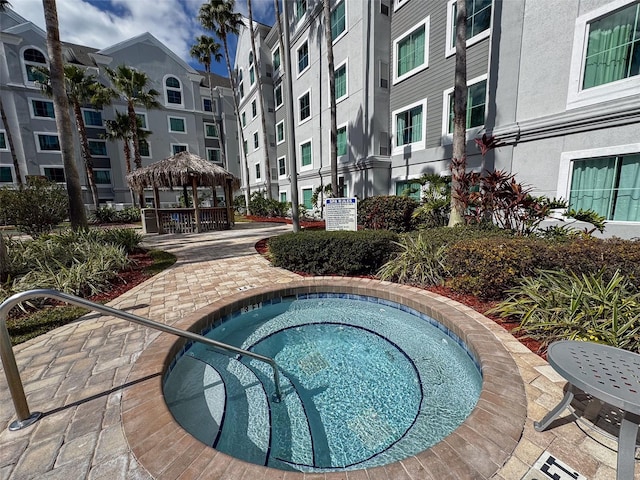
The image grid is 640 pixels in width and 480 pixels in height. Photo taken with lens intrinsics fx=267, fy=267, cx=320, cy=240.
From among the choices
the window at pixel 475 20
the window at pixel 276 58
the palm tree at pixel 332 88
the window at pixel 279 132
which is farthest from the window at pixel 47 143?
the window at pixel 475 20

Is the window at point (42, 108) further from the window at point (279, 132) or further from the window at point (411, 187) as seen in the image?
the window at point (411, 187)

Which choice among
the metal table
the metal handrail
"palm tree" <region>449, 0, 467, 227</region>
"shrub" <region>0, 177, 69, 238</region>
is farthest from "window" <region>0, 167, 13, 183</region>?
the metal table

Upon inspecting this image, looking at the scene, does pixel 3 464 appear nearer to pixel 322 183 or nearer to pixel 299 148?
pixel 322 183

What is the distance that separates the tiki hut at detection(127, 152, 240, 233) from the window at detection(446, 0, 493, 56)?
40.7ft

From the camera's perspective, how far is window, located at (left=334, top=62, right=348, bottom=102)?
15.9m

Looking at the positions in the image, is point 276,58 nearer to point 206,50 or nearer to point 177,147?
point 206,50

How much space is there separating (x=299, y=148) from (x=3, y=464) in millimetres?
21521

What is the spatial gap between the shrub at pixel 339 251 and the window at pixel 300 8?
1995cm

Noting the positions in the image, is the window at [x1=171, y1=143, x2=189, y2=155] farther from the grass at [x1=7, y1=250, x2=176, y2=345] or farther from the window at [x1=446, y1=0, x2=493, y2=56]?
the grass at [x1=7, y1=250, x2=176, y2=345]

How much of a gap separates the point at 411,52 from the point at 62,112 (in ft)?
47.8

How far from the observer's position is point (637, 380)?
177cm

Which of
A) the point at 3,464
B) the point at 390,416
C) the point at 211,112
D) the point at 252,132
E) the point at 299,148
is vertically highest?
the point at 211,112

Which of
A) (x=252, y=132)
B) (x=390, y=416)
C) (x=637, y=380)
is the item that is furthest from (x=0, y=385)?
(x=252, y=132)

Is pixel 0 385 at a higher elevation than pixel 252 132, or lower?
lower
